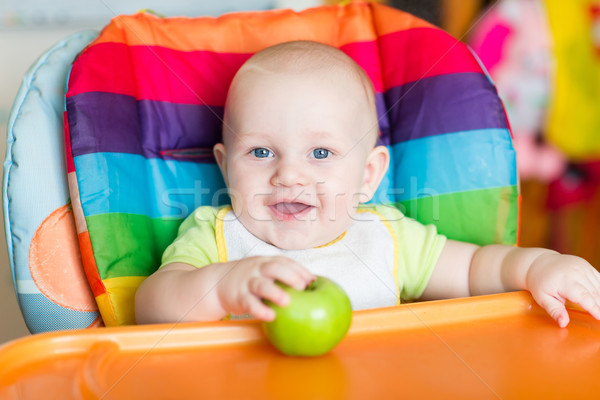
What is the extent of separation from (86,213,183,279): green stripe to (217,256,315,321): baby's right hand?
0.26 meters

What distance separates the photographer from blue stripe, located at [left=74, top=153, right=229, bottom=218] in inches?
37.5

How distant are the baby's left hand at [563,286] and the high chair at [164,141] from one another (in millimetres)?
218

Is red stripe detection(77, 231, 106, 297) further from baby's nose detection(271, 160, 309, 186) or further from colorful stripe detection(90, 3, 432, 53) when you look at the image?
Answer: colorful stripe detection(90, 3, 432, 53)

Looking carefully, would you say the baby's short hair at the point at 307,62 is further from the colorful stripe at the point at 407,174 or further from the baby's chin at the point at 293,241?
the baby's chin at the point at 293,241

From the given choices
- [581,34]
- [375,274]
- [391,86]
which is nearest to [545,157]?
[581,34]

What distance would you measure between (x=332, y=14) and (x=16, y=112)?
2.16ft

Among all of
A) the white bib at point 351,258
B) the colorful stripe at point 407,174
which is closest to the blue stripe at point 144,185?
the colorful stripe at point 407,174

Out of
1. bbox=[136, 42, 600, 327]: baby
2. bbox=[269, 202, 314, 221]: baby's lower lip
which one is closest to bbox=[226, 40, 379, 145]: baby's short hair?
bbox=[136, 42, 600, 327]: baby

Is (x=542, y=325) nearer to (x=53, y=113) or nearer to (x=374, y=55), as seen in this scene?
(x=374, y=55)

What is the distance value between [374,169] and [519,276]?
12.7 inches

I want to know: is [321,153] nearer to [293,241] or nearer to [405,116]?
[293,241]

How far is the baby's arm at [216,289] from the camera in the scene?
0.67 meters

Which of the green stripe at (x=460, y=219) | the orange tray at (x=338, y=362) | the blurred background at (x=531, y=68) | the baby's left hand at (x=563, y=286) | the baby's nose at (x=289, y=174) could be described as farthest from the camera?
the blurred background at (x=531, y=68)

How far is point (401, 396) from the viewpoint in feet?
1.97
